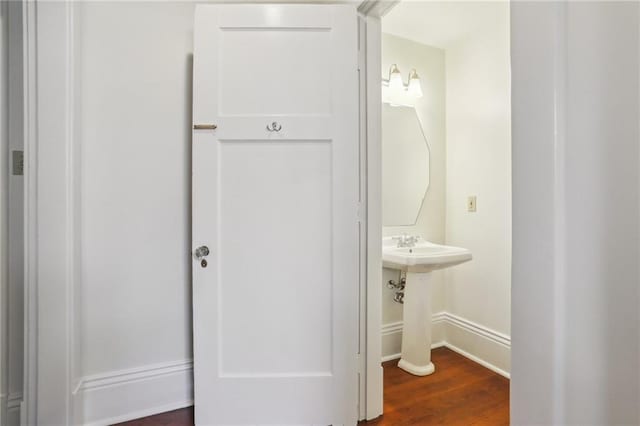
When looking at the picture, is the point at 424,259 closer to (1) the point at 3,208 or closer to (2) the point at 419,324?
(2) the point at 419,324

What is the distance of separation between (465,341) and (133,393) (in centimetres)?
222

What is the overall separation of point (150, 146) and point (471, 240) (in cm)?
226

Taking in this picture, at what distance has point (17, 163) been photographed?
4.77ft

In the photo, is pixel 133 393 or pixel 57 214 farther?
pixel 133 393

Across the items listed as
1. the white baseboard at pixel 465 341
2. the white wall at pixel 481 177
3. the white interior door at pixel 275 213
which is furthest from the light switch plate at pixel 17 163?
the white wall at pixel 481 177

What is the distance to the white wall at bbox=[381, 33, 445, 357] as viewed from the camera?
2.41m

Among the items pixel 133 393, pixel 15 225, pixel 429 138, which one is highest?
pixel 429 138

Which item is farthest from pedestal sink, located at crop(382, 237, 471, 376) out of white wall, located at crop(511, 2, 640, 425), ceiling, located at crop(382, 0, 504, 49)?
ceiling, located at crop(382, 0, 504, 49)

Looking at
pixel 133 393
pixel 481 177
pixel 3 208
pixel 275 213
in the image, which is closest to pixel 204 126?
pixel 275 213

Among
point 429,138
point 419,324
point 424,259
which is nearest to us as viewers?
point 424,259

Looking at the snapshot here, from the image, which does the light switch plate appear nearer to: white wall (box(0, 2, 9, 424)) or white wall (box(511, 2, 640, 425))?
white wall (box(0, 2, 9, 424))

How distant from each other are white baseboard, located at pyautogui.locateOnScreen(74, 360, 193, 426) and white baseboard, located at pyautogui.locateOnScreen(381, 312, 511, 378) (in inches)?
53.6

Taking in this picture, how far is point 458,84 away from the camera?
8.29ft

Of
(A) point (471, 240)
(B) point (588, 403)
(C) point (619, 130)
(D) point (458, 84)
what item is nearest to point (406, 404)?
(A) point (471, 240)
